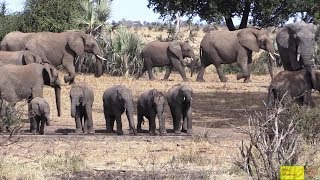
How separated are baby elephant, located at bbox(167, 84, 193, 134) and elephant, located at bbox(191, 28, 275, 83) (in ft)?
40.2

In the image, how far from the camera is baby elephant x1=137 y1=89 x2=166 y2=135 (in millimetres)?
18053

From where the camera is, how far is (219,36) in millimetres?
32875

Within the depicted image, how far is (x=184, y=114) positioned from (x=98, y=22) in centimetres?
1832

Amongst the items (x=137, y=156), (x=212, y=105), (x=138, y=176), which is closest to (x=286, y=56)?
(x=212, y=105)

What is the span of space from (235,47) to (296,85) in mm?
14240

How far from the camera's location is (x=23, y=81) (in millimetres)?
19672

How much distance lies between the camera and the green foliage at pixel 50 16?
34.9 metres

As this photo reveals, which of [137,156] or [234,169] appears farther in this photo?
[137,156]

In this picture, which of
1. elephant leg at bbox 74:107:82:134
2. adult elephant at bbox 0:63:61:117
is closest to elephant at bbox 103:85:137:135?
elephant leg at bbox 74:107:82:134

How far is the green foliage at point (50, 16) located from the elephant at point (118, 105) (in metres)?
16.0

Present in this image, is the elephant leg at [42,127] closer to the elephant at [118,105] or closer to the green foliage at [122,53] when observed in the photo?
the elephant at [118,105]

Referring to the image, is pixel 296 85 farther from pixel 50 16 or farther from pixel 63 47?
pixel 50 16

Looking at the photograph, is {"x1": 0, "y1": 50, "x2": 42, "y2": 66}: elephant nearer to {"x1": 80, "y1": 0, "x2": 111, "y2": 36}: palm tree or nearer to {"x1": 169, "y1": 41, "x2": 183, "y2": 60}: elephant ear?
{"x1": 169, "y1": 41, "x2": 183, "y2": 60}: elephant ear

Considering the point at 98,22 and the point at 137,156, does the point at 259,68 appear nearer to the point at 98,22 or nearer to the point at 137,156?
the point at 98,22
